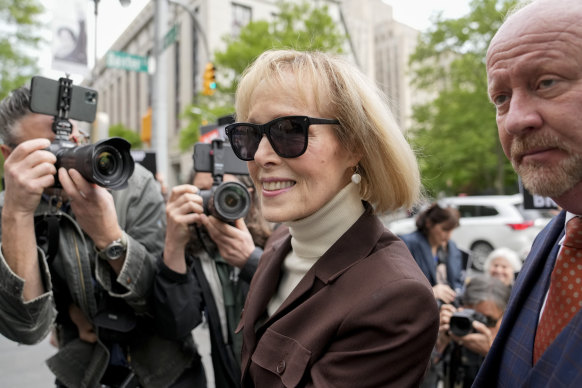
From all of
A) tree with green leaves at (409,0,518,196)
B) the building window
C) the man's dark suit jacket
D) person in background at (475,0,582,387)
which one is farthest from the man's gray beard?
the building window

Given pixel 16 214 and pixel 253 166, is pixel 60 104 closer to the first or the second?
pixel 16 214

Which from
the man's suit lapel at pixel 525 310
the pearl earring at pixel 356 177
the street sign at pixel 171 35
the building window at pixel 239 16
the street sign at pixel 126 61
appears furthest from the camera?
the building window at pixel 239 16

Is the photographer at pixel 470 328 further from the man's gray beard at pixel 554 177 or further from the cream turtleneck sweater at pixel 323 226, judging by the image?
the man's gray beard at pixel 554 177

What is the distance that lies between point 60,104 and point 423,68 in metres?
20.9

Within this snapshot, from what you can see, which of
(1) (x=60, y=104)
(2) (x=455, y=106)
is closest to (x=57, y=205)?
(1) (x=60, y=104)

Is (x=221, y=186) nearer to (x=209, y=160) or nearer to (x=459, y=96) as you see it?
(x=209, y=160)

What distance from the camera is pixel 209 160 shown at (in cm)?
235

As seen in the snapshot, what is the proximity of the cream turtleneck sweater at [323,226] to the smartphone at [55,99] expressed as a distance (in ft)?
3.52

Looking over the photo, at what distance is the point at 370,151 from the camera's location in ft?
4.88

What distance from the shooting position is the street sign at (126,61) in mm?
8281

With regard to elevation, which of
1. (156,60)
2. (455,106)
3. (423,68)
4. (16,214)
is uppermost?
(423,68)

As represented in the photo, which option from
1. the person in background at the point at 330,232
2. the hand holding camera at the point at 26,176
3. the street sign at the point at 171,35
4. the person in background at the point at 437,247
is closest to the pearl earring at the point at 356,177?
the person in background at the point at 330,232

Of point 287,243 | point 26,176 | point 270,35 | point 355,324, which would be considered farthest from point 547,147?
point 270,35

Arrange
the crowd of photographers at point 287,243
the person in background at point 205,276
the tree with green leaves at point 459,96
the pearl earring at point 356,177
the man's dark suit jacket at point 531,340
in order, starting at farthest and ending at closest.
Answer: the tree with green leaves at point 459,96
the person in background at point 205,276
the pearl earring at point 356,177
the crowd of photographers at point 287,243
the man's dark suit jacket at point 531,340
